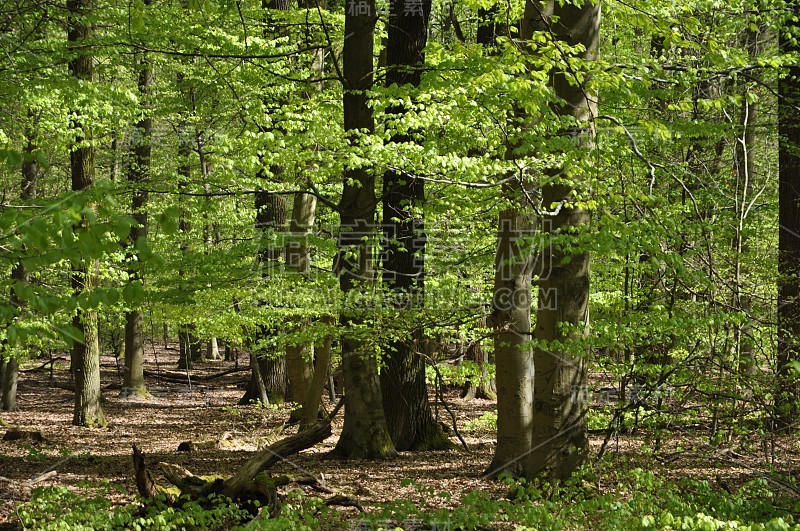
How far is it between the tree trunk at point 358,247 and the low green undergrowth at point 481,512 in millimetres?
2923

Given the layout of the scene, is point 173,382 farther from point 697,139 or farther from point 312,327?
point 697,139

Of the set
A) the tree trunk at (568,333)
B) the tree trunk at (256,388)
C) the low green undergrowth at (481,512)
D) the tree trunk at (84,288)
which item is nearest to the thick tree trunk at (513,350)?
the tree trunk at (568,333)

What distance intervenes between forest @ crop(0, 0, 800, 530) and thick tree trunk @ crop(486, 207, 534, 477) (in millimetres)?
36

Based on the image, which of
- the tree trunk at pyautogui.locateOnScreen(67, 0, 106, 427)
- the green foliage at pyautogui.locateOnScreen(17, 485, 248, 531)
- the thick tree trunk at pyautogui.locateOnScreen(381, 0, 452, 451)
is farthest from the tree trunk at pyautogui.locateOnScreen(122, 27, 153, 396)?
the green foliage at pyautogui.locateOnScreen(17, 485, 248, 531)

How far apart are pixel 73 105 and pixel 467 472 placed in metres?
7.62

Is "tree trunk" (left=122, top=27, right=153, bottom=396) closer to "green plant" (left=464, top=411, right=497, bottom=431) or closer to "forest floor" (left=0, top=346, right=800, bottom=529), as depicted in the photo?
"forest floor" (left=0, top=346, right=800, bottom=529)

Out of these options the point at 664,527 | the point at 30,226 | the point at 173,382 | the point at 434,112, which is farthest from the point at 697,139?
the point at 173,382

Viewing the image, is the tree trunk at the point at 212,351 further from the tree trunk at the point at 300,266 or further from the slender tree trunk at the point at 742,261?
the slender tree trunk at the point at 742,261

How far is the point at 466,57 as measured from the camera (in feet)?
25.3

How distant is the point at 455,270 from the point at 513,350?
2266 millimetres

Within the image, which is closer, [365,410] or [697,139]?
[365,410]

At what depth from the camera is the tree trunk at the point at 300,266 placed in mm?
10523

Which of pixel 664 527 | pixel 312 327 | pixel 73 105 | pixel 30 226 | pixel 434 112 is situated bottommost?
pixel 664 527

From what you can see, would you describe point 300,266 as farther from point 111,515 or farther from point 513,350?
point 111,515
